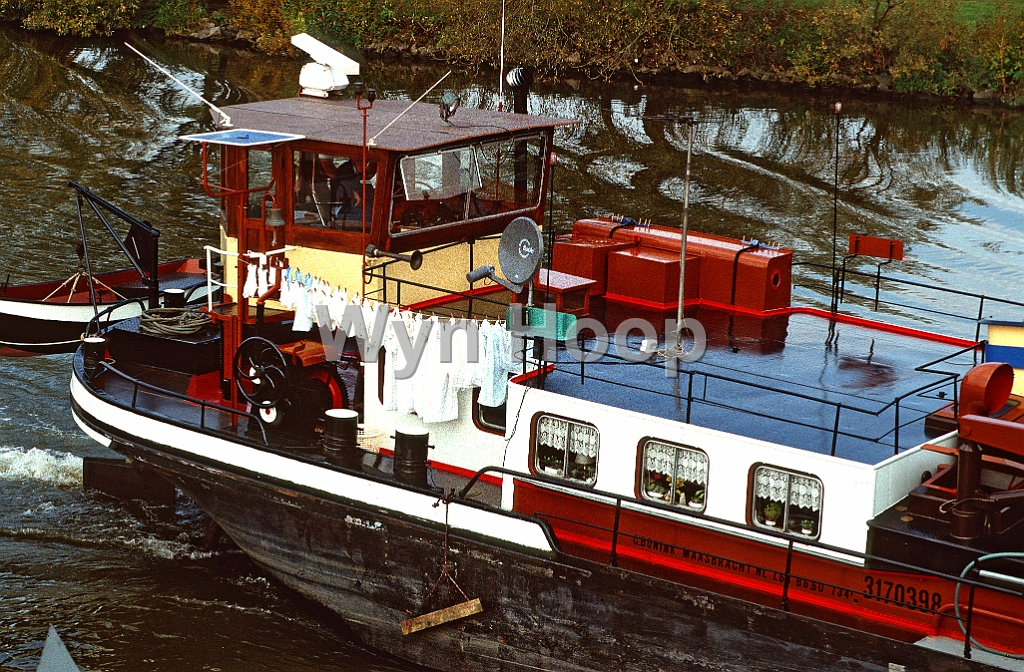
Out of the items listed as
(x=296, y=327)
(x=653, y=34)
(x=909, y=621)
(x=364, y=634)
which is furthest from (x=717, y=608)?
(x=653, y=34)

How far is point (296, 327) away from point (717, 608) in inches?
205

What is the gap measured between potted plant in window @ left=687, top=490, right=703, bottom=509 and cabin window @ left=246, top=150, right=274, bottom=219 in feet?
17.8

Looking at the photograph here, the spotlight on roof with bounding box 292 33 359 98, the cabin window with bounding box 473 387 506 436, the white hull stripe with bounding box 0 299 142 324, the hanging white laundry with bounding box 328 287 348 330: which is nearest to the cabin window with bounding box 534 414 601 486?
the cabin window with bounding box 473 387 506 436

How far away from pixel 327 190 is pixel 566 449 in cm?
389

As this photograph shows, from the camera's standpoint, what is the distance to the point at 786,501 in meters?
10.7

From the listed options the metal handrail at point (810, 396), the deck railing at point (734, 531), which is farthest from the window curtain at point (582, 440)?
the metal handrail at point (810, 396)

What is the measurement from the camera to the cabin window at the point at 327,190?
13359 millimetres

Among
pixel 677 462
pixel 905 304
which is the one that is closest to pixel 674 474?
pixel 677 462

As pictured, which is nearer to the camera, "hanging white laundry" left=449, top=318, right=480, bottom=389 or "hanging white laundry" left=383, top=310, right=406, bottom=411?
"hanging white laundry" left=449, top=318, right=480, bottom=389

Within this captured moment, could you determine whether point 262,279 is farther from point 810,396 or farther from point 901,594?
point 901,594

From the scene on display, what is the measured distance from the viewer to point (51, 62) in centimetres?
4169

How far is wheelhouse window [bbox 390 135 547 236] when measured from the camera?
13164 millimetres

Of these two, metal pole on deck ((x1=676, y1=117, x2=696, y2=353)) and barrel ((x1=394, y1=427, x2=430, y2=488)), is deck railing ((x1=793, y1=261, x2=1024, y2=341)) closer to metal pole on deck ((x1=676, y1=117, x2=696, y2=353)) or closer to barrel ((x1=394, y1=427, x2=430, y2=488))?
metal pole on deck ((x1=676, y1=117, x2=696, y2=353))

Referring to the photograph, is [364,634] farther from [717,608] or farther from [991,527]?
[991,527]
